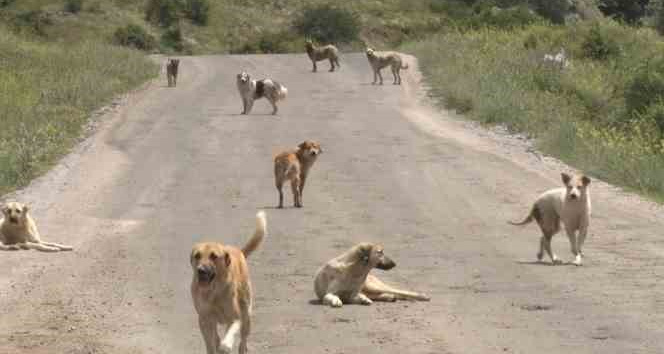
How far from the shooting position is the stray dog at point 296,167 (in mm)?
21203

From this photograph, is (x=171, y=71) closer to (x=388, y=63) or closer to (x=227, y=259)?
(x=388, y=63)

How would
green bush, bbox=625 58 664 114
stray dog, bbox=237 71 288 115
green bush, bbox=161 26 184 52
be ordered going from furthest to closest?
1. green bush, bbox=161 26 184 52
2. green bush, bbox=625 58 664 114
3. stray dog, bbox=237 71 288 115

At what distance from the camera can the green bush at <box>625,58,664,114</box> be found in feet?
117

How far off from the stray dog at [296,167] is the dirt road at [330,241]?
0.29 m

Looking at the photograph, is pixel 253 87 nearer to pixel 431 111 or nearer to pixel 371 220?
pixel 431 111

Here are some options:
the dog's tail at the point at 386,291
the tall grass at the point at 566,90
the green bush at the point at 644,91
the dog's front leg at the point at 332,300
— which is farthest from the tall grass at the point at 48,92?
the green bush at the point at 644,91

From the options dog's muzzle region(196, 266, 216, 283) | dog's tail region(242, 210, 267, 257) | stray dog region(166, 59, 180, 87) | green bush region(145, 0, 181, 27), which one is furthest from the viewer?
green bush region(145, 0, 181, 27)

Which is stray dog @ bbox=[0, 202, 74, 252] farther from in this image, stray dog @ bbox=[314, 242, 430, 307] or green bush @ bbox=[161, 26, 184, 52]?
green bush @ bbox=[161, 26, 184, 52]

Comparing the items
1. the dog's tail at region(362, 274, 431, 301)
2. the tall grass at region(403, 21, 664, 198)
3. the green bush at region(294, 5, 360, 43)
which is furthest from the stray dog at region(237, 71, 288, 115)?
the green bush at region(294, 5, 360, 43)

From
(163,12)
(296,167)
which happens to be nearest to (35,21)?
(163,12)

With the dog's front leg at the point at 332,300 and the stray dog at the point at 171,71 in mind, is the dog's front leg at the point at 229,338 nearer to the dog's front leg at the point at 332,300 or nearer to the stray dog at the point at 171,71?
the dog's front leg at the point at 332,300

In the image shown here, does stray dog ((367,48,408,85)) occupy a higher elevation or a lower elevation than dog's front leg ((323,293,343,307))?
lower

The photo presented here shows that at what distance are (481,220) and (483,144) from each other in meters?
9.69

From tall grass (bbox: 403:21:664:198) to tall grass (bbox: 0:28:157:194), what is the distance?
27.7ft
